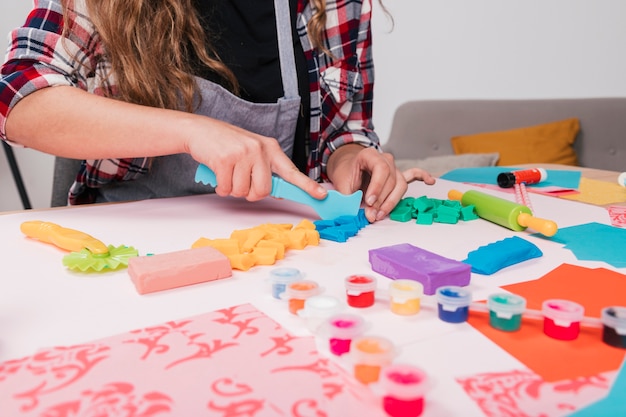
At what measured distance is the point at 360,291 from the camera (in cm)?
42

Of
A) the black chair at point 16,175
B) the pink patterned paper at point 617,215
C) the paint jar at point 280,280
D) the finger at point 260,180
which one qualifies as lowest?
the black chair at point 16,175

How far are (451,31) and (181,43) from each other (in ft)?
5.55

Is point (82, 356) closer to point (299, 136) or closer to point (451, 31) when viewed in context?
point (299, 136)

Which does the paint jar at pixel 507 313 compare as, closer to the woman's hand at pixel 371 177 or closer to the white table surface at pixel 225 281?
the white table surface at pixel 225 281

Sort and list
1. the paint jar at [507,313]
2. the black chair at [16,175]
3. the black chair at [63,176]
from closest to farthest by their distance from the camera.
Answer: the paint jar at [507,313]
the black chair at [63,176]
the black chair at [16,175]

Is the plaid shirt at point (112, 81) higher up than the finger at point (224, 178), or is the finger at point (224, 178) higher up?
the plaid shirt at point (112, 81)

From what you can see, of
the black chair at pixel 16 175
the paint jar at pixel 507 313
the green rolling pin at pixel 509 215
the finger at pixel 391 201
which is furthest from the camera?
the black chair at pixel 16 175

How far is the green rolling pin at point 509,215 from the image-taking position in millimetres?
618

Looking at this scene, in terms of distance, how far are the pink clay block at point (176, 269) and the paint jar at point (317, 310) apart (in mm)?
114

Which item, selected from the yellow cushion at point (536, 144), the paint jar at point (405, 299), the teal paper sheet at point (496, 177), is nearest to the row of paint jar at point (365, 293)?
the paint jar at point (405, 299)

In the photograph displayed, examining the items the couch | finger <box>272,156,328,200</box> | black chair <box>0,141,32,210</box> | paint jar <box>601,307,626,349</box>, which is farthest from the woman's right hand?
black chair <box>0,141,32,210</box>

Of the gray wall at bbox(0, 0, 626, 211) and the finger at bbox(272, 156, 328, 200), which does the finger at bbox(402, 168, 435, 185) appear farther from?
the gray wall at bbox(0, 0, 626, 211)

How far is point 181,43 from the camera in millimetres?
874

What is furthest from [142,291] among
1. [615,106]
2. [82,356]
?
[615,106]
